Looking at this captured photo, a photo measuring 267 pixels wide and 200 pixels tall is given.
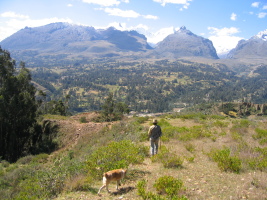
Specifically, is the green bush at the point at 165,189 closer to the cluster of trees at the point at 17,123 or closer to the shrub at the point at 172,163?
the shrub at the point at 172,163

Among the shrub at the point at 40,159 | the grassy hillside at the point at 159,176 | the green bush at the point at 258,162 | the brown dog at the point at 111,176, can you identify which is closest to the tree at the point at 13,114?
the shrub at the point at 40,159

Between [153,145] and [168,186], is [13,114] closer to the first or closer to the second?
[153,145]

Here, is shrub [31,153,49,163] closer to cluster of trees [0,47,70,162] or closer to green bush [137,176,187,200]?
cluster of trees [0,47,70,162]

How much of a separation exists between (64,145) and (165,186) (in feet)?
65.5

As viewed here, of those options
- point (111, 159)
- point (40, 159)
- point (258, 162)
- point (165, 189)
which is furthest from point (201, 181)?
point (40, 159)

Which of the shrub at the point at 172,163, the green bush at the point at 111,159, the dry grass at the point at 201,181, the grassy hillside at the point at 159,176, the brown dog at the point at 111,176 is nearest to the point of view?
the dry grass at the point at 201,181

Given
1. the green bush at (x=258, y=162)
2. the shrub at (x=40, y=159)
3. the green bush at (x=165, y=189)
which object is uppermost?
the green bush at (x=165, y=189)

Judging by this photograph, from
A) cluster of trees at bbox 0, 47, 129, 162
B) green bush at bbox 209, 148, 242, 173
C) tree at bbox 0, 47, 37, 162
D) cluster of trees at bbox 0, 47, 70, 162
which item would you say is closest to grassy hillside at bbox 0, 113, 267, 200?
green bush at bbox 209, 148, 242, 173

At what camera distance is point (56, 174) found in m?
8.18

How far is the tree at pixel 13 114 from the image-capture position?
25391 millimetres

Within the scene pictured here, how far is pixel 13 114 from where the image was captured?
26328 mm

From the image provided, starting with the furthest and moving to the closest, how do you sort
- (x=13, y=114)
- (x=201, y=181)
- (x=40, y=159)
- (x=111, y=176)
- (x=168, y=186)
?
(x=13, y=114) → (x=40, y=159) → (x=201, y=181) → (x=111, y=176) → (x=168, y=186)

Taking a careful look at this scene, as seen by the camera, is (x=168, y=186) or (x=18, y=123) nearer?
(x=168, y=186)

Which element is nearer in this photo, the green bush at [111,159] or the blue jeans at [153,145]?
the green bush at [111,159]
